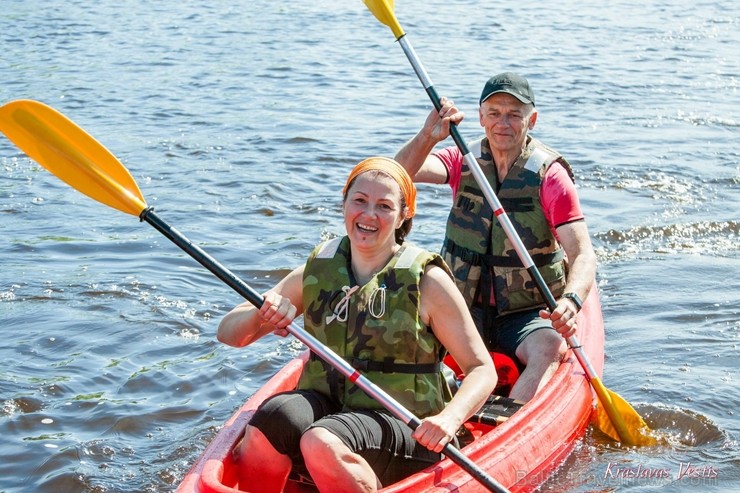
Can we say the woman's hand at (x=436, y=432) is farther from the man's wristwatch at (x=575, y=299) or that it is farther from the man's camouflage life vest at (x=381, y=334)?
the man's wristwatch at (x=575, y=299)

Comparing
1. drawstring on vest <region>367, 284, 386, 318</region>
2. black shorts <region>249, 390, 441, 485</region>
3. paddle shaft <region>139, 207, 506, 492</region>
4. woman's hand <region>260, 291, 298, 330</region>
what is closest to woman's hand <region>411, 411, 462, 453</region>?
paddle shaft <region>139, 207, 506, 492</region>

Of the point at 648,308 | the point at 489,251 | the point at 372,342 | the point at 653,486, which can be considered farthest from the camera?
the point at 648,308

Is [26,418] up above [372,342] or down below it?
below

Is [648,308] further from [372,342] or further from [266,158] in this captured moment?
[266,158]

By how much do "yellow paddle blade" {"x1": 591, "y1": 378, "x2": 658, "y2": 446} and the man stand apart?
0.83 feet

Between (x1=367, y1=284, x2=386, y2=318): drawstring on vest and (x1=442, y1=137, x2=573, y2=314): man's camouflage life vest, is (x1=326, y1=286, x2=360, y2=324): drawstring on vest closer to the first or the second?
(x1=367, y1=284, x2=386, y2=318): drawstring on vest

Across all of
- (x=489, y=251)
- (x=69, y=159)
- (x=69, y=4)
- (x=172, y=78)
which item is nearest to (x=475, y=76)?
(x=172, y=78)

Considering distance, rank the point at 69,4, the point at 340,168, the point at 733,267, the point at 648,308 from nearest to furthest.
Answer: the point at 648,308
the point at 733,267
the point at 340,168
the point at 69,4

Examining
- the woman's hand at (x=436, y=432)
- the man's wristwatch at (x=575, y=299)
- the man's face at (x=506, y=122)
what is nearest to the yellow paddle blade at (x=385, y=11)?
the man's face at (x=506, y=122)

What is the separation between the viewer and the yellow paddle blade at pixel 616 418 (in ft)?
16.0

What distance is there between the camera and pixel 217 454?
3.78 m

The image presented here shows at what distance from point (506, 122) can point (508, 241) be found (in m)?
0.53

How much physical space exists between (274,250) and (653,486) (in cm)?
353

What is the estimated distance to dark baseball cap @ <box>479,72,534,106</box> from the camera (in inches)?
193
